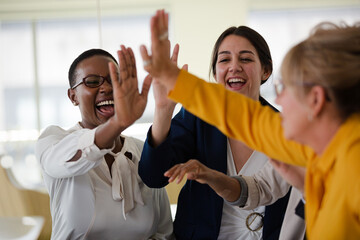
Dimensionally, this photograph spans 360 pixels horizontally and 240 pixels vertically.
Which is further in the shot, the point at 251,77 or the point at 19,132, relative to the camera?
the point at 19,132

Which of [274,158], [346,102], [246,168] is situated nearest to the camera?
[346,102]

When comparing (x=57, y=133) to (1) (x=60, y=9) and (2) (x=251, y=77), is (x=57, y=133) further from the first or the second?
(1) (x=60, y=9)

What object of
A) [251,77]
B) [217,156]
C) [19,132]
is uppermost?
[251,77]

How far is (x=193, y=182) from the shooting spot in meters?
1.62

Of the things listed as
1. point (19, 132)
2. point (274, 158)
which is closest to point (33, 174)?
point (19, 132)

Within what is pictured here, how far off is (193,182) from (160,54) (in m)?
0.75

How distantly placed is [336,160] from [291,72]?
8.1 inches

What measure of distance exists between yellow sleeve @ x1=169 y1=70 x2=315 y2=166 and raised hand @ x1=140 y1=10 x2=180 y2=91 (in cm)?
3

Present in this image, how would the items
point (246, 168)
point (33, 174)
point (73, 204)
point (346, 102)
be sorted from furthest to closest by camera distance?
1. point (33, 174)
2. point (246, 168)
3. point (73, 204)
4. point (346, 102)

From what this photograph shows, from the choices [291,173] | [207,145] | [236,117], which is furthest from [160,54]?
[207,145]

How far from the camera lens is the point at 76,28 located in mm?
6086

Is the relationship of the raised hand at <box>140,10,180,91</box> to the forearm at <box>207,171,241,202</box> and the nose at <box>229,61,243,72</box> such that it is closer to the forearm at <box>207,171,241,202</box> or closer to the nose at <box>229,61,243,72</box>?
the forearm at <box>207,171,241,202</box>

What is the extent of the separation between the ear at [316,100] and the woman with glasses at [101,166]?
20.6 inches

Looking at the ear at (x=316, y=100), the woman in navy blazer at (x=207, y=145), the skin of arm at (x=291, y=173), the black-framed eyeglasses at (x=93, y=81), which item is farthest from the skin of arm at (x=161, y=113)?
the ear at (x=316, y=100)
